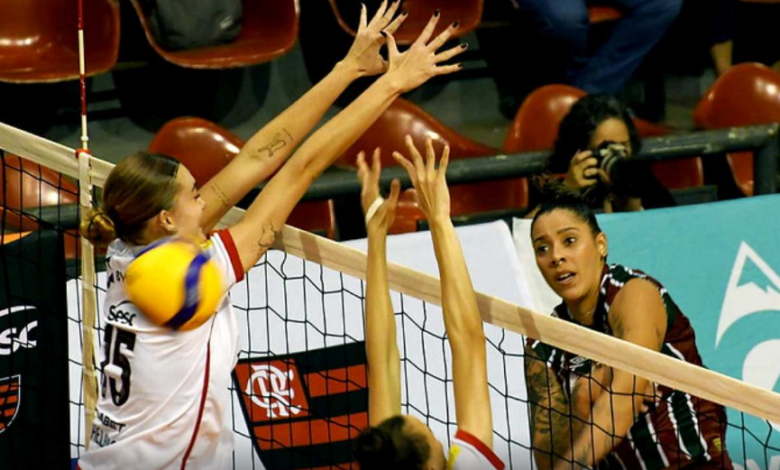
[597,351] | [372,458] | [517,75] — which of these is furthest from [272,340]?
[517,75]

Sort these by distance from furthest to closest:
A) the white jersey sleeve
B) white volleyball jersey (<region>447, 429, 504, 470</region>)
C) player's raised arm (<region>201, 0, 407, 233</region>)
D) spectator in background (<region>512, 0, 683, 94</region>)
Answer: spectator in background (<region>512, 0, 683, 94</region>) < player's raised arm (<region>201, 0, 407, 233</region>) < the white jersey sleeve < white volleyball jersey (<region>447, 429, 504, 470</region>)

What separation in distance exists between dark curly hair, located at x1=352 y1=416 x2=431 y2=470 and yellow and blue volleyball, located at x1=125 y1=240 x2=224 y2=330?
1.66 feet

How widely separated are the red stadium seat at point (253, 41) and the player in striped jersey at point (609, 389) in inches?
87.1

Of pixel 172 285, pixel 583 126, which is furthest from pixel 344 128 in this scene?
pixel 583 126

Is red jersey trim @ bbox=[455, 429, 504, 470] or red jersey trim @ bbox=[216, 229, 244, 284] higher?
red jersey trim @ bbox=[216, 229, 244, 284]

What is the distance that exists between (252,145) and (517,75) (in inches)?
128

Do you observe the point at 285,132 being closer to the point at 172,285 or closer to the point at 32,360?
the point at 172,285

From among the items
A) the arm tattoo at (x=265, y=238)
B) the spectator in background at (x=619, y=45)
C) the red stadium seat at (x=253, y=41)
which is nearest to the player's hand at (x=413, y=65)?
the arm tattoo at (x=265, y=238)

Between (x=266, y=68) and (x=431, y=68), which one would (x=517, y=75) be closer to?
(x=266, y=68)

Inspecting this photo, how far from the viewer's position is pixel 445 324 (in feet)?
10.3

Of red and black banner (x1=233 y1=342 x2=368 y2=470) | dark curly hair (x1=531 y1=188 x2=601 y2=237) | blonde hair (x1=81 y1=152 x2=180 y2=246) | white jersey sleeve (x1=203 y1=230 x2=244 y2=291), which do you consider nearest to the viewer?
blonde hair (x1=81 y1=152 x2=180 y2=246)

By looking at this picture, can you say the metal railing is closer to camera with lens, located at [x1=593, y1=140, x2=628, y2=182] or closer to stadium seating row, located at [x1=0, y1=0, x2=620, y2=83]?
camera with lens, located at [x1=593, y1=140, x2=628, y2=182]

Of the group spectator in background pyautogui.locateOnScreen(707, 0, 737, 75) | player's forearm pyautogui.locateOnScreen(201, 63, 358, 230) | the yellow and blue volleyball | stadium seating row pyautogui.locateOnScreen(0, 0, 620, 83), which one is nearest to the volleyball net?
player's forearm pyautogui.locateOnScreen(201, 63, 358, 230)

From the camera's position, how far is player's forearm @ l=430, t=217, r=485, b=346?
3.14m
